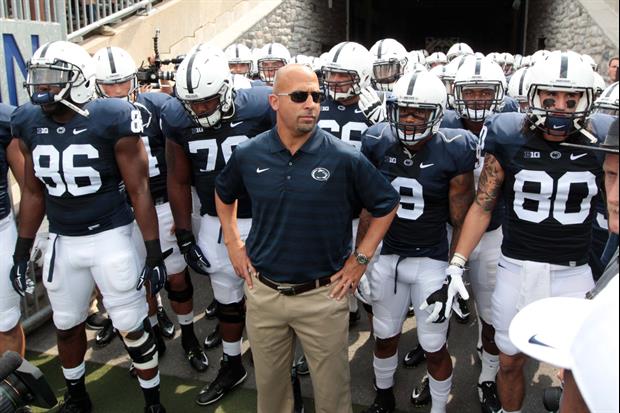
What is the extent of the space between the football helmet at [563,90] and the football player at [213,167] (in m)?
1.59

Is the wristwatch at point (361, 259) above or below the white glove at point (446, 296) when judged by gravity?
above

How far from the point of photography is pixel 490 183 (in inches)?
120

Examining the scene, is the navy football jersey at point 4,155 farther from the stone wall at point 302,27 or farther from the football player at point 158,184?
the stone wall at point 302,27

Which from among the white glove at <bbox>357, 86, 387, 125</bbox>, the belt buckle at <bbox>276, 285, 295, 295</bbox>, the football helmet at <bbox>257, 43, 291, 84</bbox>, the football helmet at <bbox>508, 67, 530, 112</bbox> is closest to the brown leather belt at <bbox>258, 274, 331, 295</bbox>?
the belt buckle at <bbox>276, 285, 295, 295</bbox>

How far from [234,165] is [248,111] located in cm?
85

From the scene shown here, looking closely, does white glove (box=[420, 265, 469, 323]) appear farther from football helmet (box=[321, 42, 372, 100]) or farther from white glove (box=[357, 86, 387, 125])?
football helmet (box=[321, 42, 372, 100])

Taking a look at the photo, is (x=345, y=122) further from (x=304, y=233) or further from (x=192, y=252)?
(x=304, y=233)

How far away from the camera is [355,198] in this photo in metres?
2.78

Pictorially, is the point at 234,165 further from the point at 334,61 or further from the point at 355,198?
the point at 334,61

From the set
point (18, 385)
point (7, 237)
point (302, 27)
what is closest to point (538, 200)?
point (18, 385)

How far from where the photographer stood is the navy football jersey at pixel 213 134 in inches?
141

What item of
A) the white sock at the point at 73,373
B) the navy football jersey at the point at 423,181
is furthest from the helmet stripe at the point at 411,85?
the white sock at the point at 73,373

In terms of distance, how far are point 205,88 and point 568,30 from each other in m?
11.1

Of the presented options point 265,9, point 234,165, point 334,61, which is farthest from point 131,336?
point 265,9
